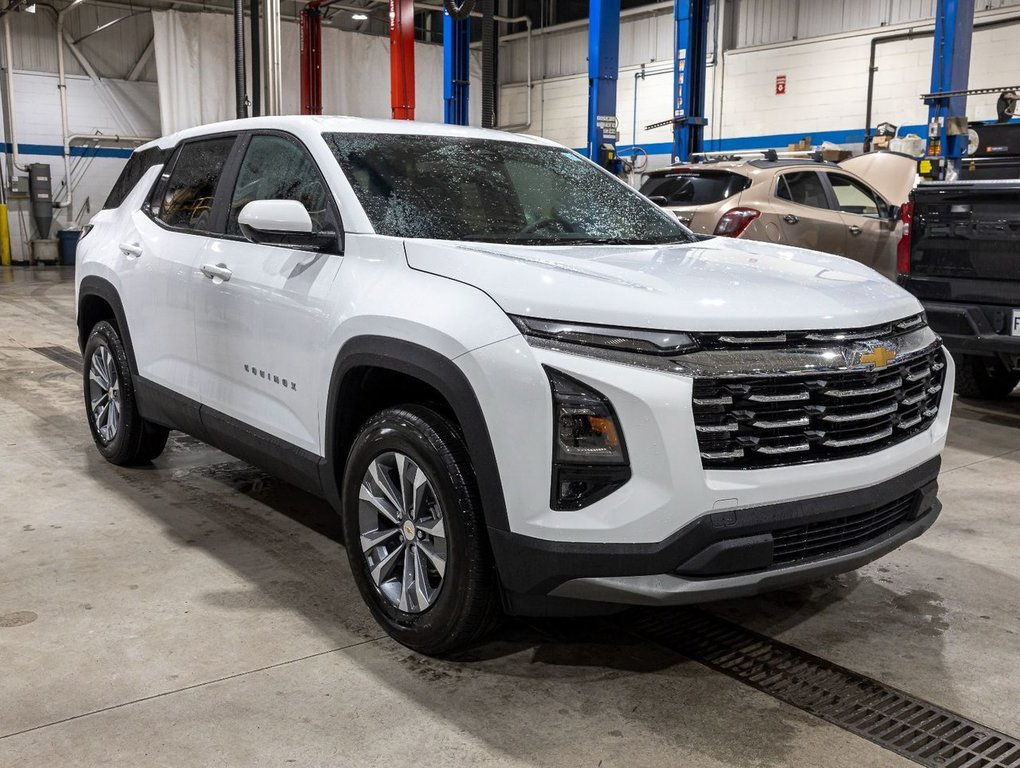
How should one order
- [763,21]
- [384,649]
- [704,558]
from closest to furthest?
[704,558] < [384,649] < [763,21]

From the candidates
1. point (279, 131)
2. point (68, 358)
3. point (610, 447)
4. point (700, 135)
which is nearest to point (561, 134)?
point (700, 135)

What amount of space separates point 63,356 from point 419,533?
6.67 metres

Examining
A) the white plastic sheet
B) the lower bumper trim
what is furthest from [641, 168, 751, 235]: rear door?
the white plastic sheet

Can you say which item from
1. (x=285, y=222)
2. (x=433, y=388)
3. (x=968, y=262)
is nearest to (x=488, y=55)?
(x=968, y=262)

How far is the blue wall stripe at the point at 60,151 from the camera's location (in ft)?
64.2

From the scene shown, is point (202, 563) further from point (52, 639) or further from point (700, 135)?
point (700, 135)

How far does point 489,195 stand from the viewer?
11.3 feet

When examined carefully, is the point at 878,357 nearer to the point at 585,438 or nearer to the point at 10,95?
the point at 585,438

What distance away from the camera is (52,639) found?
9.73 feet

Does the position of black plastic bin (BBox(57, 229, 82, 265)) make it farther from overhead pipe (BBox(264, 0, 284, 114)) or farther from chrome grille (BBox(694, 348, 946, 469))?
chrome grille (BBox(694, 348, 946, 469))

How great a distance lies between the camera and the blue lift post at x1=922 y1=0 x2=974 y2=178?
29.6 ft

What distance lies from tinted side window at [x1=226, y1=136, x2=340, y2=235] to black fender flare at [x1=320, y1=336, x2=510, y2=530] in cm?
50

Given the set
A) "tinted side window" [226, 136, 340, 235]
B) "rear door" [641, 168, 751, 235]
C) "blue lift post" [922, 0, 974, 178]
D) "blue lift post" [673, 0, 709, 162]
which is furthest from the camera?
"blue lift post" [673, 0, 709, 162]

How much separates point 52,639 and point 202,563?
700 mm
